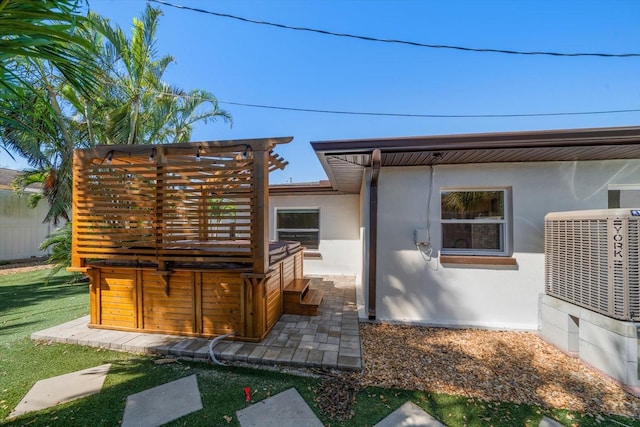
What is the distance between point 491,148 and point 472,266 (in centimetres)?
201

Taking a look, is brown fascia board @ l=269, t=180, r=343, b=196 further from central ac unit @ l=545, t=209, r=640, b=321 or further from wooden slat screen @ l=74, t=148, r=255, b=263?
central ac unit @ l=545, t=209, r=640, b=321

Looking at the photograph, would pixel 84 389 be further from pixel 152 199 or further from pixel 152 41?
pixel 152 41

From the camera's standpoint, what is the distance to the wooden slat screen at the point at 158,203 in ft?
11.9

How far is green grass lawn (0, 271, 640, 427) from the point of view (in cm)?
229

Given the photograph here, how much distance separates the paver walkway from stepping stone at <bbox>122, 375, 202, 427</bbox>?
22.2 inches

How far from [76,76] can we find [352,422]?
353 cm

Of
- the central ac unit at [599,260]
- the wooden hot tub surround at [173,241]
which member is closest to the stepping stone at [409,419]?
the wooden hot tub surround at [173,241]

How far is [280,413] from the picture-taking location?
236 cm

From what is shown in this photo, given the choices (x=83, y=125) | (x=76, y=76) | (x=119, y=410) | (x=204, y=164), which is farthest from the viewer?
(x=83, y=125)

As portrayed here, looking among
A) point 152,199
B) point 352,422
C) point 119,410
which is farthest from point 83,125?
point 352,422

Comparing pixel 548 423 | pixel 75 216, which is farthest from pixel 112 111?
pixel 548 423

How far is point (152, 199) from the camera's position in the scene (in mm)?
3779

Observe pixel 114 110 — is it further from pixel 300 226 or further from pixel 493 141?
pixel 493 141

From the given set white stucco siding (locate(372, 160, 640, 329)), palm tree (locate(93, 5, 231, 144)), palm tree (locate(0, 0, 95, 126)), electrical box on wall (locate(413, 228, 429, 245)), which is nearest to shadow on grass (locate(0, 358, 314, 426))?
white stucco siding (locate(372, 160, 640, 329))
